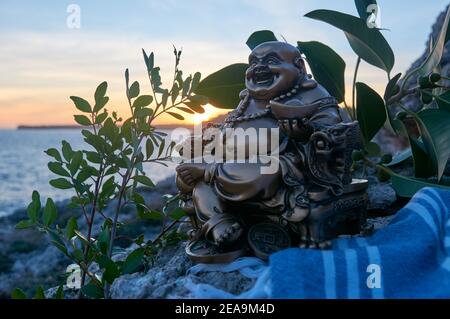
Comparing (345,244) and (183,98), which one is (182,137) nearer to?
(183,98)

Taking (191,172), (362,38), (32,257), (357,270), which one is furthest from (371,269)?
(32,257)

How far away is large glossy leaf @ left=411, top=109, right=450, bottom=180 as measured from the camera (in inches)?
54.4

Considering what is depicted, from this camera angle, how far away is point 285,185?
1120mm

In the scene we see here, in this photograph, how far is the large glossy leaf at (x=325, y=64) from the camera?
155cm

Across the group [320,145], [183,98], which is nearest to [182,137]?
[183,98]

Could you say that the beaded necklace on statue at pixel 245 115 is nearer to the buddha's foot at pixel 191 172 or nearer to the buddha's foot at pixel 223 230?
the buddha's foot at pixel 191 172

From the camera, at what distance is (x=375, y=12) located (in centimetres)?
158

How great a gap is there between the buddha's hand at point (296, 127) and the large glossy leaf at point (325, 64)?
1.48 ft

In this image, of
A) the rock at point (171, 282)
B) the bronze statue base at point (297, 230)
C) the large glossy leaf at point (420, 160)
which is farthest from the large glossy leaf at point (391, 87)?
the rock at point (171, 282)

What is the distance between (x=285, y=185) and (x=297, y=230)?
0.31 feet

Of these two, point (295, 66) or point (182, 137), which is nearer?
point (295, 66)
